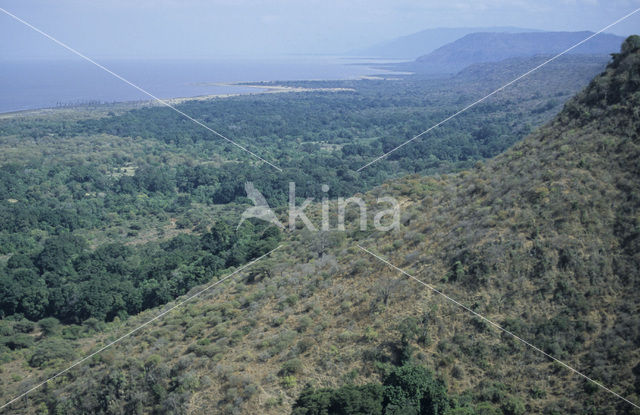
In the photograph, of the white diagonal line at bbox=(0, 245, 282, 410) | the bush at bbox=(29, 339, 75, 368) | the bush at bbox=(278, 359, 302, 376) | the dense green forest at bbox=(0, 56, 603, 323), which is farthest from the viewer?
the dense green forest at bbox=(0, 56, 603, 323)

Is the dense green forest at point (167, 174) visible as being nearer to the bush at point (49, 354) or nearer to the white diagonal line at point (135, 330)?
the white diagonal line at point (135, 330)

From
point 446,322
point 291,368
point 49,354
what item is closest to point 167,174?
point 49,354

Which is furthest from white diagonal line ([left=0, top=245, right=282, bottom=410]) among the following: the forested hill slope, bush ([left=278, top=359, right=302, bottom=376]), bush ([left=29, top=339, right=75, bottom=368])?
bush ([left=278, top=359, right=302, bottom=376])

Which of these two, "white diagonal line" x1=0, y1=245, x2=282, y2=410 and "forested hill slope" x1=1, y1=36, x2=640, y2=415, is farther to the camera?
"white diagonal line" x1=0, y1=245, x2=282, y2=410

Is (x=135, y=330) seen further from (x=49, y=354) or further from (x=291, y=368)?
(x=291, y=368)

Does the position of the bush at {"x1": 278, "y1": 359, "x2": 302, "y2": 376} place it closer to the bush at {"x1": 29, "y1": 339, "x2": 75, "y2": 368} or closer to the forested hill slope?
the forested hill slope

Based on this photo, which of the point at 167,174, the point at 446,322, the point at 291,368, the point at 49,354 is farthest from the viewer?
the point at 167,174

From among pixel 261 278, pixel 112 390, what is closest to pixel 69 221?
pixel 261 278

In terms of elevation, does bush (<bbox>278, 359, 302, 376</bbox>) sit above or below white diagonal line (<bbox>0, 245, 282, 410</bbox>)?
above

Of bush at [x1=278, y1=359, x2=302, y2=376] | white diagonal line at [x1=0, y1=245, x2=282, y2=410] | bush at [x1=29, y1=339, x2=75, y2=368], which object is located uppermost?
bush at [x1=278, y1=359, x2=302, y2=376]
